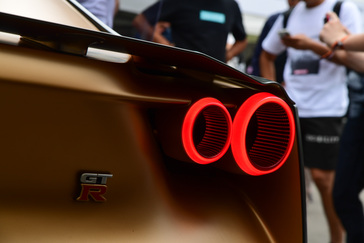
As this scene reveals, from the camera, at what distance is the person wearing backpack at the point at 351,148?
2529 mm

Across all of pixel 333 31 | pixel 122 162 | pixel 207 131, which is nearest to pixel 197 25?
pixel 333 31

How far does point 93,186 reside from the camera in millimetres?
1052

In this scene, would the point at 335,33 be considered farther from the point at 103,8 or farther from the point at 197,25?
the point at 103,8

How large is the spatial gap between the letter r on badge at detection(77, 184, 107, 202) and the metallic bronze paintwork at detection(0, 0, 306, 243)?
1cm

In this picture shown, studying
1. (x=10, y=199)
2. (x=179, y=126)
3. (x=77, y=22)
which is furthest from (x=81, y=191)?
(x=77, y=22)

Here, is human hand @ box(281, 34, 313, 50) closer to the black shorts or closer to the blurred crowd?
the blurred crowd

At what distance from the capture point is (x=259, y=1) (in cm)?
1422

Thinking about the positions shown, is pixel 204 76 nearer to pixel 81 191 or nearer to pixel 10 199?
pixel 81 191

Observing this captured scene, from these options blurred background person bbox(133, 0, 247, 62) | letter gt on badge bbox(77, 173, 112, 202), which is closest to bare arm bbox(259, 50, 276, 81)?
blurred background person bbox(133, 0, 247, 62)

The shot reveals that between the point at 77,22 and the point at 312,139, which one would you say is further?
the point at 312,139

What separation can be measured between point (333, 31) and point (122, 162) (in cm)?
184

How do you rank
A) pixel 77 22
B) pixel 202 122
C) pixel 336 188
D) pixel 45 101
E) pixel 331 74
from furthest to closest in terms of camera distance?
1. pixel 331 74
2. pixel 336 188
3. pixel 77 22
4. pixel 202 122
5. pixel 45 101

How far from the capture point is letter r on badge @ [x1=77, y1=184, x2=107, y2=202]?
1.04 m

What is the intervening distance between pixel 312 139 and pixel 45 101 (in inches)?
106
